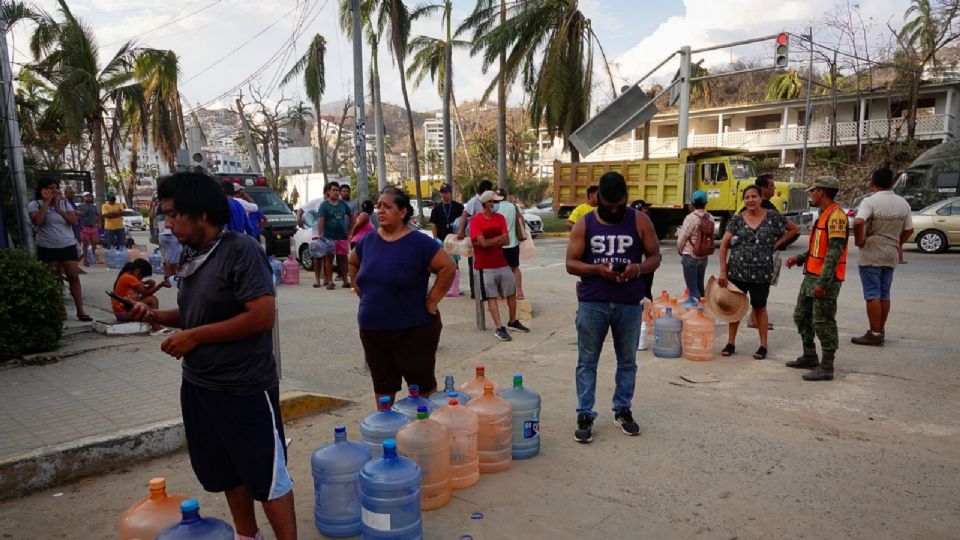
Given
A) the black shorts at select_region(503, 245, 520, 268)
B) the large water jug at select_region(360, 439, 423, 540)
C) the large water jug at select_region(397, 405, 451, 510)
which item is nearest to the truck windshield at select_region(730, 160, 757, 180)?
the black shorts at select_region(503, 245, 520, 268)

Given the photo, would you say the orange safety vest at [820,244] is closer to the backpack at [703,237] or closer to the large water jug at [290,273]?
the backpack at [703,237]

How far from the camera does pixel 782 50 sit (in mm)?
18391

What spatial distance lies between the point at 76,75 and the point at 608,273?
73.0ft

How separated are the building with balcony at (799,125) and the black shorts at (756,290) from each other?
2528 cm

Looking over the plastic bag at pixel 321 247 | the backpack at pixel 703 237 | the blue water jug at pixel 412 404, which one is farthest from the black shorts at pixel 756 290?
the plastic bag at pixel 321 247

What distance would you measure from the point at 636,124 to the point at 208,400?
19.5m

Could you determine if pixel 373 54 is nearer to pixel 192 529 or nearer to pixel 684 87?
pixel 684 87

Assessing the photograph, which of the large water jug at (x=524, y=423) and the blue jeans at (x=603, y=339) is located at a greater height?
the blue jeans at (x=603, y=339)

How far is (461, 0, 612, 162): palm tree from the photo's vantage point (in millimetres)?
22906

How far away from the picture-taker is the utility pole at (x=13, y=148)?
7.84 metres

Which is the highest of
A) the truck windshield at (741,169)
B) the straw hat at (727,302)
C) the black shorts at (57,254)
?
the truck windshield at (741,169)

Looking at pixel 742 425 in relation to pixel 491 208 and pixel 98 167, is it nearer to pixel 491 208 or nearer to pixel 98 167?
pixel 491 208

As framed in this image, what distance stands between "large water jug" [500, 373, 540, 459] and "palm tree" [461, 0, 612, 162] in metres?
19.3

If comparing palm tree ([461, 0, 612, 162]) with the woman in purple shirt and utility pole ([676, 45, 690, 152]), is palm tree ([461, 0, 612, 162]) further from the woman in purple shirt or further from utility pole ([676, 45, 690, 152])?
the woman in purple shirt
